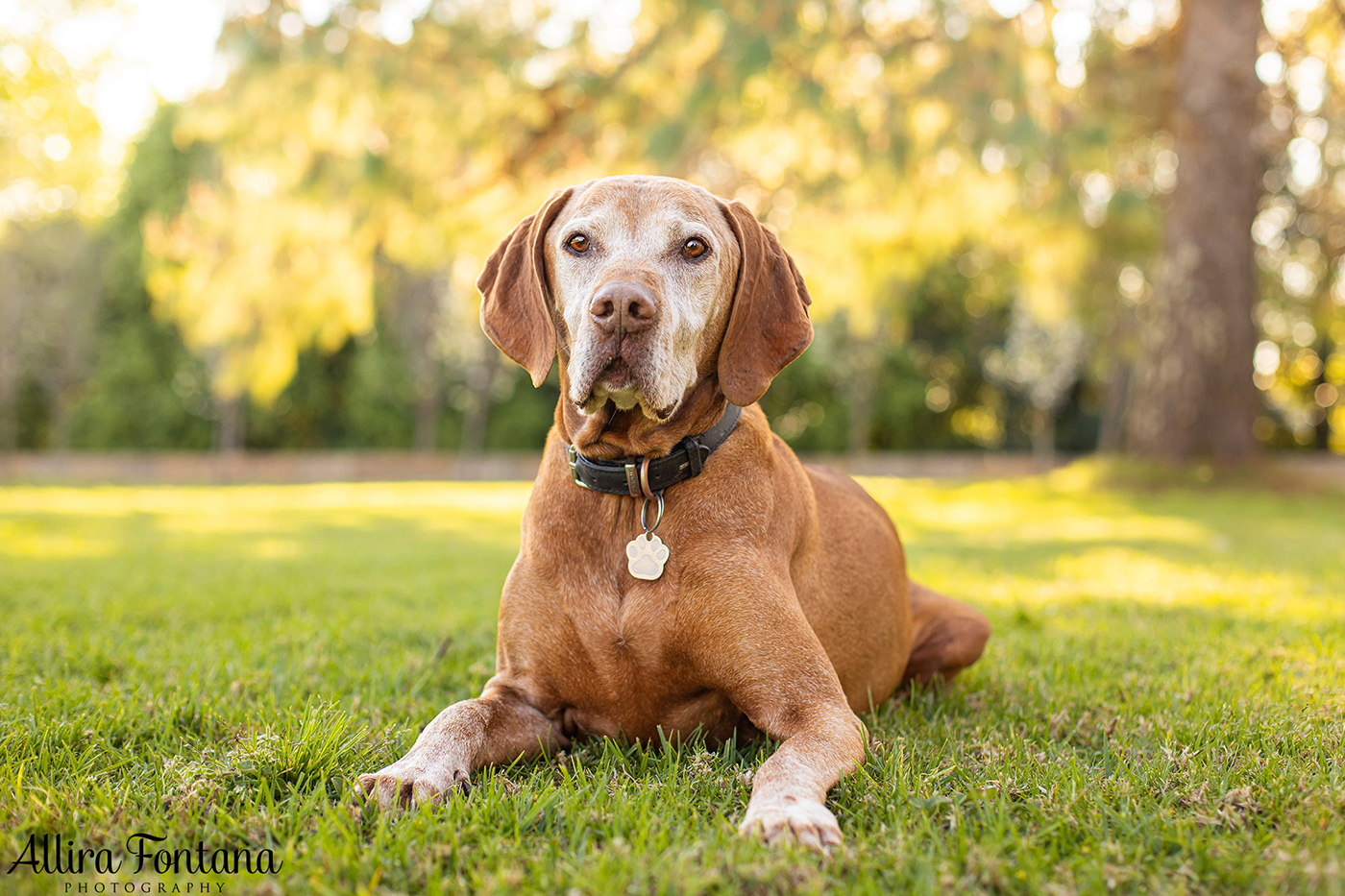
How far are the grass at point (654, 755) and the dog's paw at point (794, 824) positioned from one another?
0.06m

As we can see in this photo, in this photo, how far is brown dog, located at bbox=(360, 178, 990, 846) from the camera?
246 centimetres

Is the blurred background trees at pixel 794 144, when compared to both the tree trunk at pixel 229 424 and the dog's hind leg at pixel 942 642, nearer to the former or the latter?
the tree trunk at pixel 229 424

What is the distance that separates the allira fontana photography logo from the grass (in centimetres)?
2

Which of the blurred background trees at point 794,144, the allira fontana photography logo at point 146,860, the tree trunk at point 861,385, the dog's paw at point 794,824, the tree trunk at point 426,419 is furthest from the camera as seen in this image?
the tree trunk at point 861,385

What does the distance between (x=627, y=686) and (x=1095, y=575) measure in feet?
17.3

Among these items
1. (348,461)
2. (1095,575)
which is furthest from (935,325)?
(1095,575)

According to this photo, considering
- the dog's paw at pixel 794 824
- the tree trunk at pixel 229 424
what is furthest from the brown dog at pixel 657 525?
the tree trunk at pixel 229 424

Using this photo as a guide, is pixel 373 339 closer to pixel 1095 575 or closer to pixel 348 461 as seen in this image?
pixel 348 461

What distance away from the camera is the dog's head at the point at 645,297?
2.49 metres

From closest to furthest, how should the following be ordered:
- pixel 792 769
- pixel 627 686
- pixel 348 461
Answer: pixel 792 769
pixel 627 686
pixel 348 461

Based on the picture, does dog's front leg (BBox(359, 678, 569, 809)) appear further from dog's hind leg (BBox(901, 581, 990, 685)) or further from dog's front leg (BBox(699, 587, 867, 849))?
dog's hind leg (BBox(901, 581, 990, 685))

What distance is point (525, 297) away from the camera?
2.85 meters

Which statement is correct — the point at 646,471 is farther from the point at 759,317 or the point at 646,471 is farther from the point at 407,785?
the point at 407,785

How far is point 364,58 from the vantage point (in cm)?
1176
